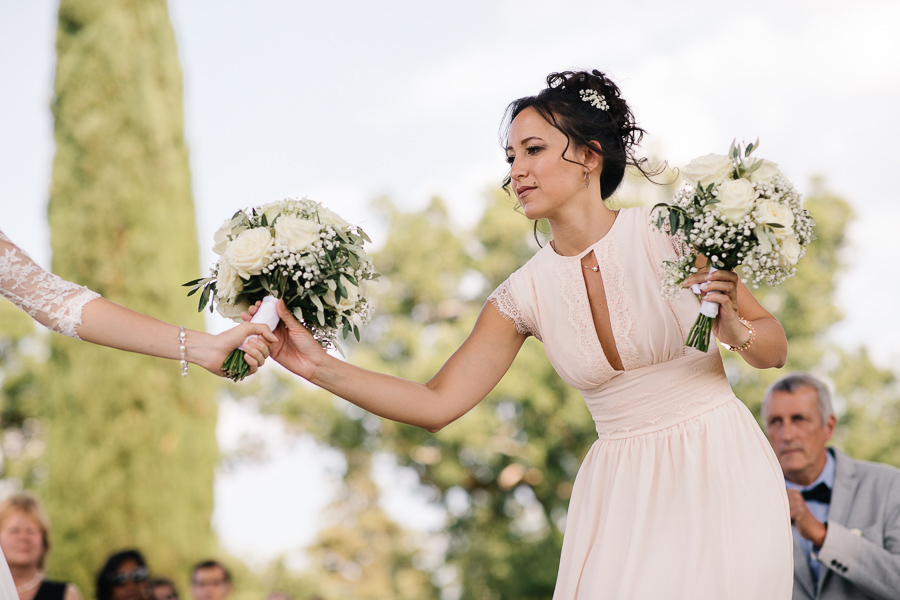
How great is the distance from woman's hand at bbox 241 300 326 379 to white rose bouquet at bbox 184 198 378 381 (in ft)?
0.12

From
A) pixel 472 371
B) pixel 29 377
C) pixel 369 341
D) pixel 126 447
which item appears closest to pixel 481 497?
pixel 369 341

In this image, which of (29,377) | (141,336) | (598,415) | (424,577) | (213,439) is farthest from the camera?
(29,377)

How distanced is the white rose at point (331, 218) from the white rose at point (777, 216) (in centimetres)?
154

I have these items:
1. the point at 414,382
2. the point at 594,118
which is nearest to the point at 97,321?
the point at 414,382

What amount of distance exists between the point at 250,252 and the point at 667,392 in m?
1.62

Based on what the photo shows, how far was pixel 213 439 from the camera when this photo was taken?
11484 millimetres

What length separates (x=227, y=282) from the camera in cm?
328

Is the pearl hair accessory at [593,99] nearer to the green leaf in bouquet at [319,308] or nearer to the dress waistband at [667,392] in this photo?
the dress waistband at [667,392]

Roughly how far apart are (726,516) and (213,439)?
950 centimetres

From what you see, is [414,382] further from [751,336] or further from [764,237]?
[764,237]

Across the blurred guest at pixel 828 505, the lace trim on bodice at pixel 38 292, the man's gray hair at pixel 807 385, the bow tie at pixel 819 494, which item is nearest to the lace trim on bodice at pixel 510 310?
the lace trim on bodice at pixel 38 292

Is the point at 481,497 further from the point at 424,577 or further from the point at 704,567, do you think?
the point at 704,567

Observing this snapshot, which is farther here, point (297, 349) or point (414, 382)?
point (414, 382)

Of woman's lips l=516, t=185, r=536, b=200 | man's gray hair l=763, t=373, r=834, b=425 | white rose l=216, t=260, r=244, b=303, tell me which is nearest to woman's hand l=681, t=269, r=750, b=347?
woman's lips l=516, t=185, r=536, b=200
